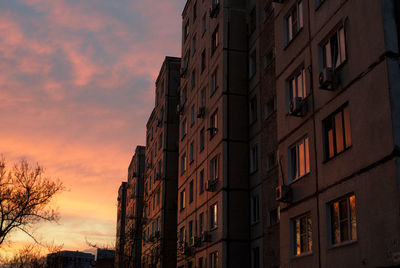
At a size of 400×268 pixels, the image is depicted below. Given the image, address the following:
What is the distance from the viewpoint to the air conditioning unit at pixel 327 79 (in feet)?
59.0

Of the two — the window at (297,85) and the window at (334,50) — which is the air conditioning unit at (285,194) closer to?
the window at (297,85)

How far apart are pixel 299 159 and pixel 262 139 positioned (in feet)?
27.4

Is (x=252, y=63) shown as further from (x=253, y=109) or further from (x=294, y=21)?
Answer: (x=294, y=21)

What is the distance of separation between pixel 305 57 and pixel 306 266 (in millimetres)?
7553

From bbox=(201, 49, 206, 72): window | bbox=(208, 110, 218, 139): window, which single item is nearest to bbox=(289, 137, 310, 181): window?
bbox=(208, 110, 218, 139): window

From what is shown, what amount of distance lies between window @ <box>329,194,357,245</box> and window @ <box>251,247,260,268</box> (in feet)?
36.3

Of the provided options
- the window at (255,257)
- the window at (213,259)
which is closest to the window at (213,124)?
the window at (213,259)

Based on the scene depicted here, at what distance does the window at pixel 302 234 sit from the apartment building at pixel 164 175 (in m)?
24.0

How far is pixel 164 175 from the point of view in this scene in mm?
48938

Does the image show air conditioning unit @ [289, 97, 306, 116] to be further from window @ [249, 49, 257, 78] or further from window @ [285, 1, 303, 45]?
window @ [249, 49, 257, 78]

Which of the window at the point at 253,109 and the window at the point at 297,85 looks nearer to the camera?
the window at the point at 297,85

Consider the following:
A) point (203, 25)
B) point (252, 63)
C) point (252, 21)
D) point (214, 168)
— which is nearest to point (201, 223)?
point (214, 168)

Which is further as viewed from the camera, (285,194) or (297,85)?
(297,85)

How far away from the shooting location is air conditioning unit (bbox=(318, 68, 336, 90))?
1798 centimetres
